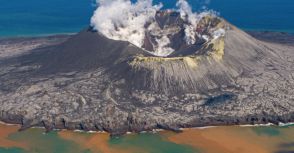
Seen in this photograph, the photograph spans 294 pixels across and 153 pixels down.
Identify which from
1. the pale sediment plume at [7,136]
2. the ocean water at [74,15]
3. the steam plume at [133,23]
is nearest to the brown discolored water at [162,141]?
the pale sediment plume at [7,136]

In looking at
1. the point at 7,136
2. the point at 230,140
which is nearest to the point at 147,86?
the point at 230,140

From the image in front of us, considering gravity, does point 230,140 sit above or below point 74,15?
below

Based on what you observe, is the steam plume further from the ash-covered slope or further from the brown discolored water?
the brown discolored water

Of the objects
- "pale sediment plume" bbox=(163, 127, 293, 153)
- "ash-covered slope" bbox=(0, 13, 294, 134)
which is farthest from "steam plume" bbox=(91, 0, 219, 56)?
"pale sediment plume" bbox=(163, 127, 293, 153)

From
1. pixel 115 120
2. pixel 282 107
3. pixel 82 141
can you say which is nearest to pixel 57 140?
pixel 82 141

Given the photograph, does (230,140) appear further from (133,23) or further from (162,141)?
(133,23)

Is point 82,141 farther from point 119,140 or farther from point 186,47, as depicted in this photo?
point 186,47
